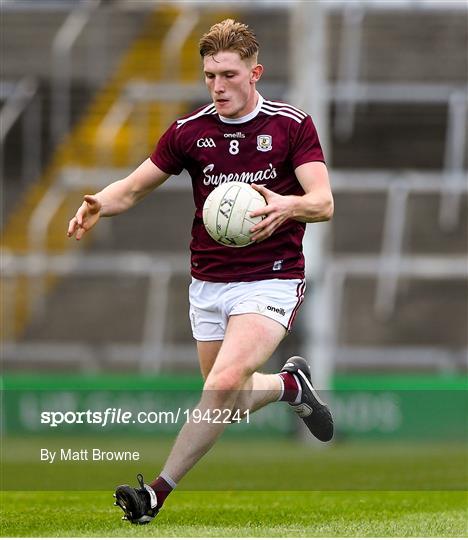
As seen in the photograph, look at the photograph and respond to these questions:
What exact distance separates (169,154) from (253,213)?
2.82 ft

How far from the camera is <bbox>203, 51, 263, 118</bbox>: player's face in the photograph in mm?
7082

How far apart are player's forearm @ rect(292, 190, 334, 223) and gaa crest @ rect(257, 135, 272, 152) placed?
337mm

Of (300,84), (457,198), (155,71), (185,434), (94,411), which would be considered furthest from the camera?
(155,71)

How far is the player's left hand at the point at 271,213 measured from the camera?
680 centimetres

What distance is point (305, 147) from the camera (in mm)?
7242

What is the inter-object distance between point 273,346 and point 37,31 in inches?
687

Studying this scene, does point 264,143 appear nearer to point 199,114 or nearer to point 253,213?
point 199,114

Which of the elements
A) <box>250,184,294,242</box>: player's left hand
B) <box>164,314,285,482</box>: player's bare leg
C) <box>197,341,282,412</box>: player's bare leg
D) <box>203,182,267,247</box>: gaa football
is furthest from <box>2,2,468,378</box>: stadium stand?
<box>250,184,294,242</box>: player's left hand

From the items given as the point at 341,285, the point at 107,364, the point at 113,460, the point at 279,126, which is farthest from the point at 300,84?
the point at 279,126

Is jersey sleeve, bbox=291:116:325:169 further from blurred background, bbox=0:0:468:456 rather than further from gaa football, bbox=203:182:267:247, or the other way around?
blurred background, bbox=0:0:468:456

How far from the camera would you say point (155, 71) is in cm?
2286

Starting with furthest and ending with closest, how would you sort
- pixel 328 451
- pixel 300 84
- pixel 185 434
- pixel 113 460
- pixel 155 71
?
pixel 155 71, pixel 300 84, pixel 328 451, pixel 113 460, pixel 185 434

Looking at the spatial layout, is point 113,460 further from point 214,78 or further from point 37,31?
point 37,31

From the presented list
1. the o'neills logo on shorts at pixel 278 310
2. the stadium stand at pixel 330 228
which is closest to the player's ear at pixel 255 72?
the o'neills logo on shorts at pixel 278 310
